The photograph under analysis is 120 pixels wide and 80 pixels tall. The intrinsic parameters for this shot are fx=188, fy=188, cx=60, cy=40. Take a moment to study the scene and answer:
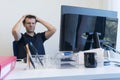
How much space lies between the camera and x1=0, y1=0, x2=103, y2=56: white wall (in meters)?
2.69

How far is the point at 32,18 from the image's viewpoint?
8.06 ft

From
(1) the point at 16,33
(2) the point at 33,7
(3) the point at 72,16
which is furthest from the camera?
(2) the point at 33,7

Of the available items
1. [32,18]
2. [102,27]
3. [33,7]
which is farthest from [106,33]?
[33,7]

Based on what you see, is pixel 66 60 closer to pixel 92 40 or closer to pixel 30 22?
pixel 92 40

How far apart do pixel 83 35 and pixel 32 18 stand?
1.33 metres

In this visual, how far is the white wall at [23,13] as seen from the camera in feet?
8.82

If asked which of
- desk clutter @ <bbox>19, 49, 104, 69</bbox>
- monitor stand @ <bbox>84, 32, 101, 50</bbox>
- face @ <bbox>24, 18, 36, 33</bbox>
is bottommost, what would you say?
desk clutter @ <bbox>19, 49, 104, 69</bbox>

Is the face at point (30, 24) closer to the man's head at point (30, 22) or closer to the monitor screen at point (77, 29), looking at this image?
the man's head at point (30, 22)

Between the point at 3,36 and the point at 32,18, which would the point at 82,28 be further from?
the point at 3,36

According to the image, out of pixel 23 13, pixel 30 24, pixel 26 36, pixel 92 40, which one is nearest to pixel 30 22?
pixel 30 24

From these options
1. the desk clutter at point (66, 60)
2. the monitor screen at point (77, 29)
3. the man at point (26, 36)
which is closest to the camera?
the desk clutter at point (66, 60)

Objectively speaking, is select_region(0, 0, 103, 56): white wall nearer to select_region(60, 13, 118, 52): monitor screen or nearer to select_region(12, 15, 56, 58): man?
select_region(12, 15, 56, 58): man

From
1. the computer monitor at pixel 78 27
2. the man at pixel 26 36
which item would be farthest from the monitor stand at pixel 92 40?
the man at pixel 26 36

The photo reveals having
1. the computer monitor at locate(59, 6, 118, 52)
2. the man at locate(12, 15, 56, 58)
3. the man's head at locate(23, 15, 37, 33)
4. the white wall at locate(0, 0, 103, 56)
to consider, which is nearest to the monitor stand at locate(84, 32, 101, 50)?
the computer monitor at locate(59, 6, 118, 52)
